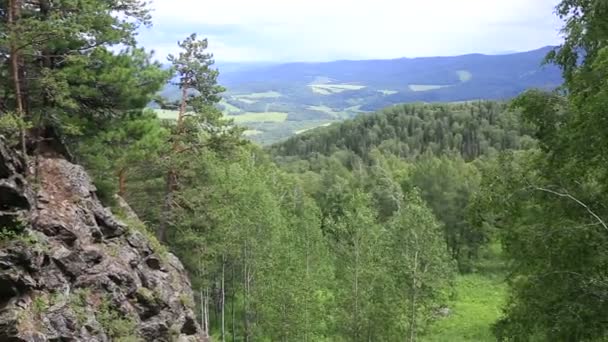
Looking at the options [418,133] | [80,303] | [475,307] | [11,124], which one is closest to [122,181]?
[80,303]

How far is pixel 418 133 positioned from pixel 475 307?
4343 inches

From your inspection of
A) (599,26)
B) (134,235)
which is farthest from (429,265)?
(599,26)

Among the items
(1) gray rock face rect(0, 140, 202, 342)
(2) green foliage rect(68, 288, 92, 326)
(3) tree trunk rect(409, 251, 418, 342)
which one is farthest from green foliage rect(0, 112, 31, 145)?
(3) tree trunk rect(409, 251, 418, 342)

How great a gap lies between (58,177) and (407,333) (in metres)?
15.6

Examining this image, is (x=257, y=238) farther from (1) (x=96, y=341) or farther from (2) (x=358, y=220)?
(1) (x=96, y=341)

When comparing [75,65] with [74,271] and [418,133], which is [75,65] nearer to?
[74,271]

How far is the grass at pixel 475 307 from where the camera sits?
37.0 m

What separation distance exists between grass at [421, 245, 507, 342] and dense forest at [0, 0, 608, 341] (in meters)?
8.00

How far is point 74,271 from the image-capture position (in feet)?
48.1

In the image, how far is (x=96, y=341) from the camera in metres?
13.4

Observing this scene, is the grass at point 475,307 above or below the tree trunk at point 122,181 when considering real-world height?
below

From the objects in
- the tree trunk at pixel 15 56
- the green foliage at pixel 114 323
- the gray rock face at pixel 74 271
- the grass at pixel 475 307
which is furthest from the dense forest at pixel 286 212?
the grass at pixel 475 307

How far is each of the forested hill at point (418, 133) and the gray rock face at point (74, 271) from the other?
4784 inches

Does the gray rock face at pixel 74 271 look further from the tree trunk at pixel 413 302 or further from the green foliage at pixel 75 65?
Result: the tree trunk at pixel 413 302
